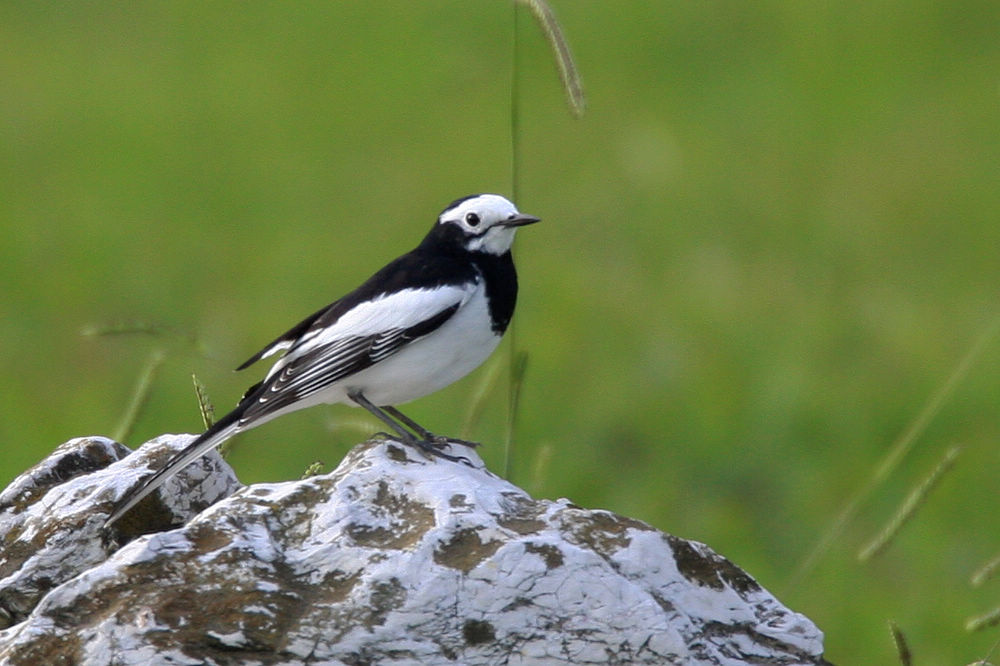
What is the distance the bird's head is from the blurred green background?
4.22ft

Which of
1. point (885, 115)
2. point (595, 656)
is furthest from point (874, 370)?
point (595, 656)

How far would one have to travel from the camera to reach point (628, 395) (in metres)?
12.0

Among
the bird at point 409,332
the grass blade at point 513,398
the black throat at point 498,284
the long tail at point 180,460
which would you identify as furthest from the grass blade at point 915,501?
the long tail at point 180,460

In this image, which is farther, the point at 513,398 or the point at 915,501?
the point at 513,398

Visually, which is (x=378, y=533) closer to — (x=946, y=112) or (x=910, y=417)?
(x=910, y=417)

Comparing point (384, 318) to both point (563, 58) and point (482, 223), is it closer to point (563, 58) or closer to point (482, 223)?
point (482, 223)

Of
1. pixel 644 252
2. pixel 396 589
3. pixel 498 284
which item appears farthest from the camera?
pixel 644 252

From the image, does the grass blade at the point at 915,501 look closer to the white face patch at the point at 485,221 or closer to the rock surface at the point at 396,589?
the rock surface at the point at 396,589

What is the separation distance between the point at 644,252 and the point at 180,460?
897 centimetres

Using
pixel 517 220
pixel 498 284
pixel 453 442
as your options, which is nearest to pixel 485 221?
pixel 517 220

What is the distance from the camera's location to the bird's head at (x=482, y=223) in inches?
274

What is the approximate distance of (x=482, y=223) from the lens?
699 cm

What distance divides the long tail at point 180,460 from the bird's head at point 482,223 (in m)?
1.39

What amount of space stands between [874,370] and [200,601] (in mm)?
8409
